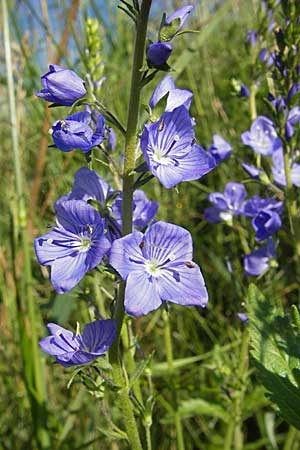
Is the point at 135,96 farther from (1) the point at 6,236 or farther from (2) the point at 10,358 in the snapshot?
(1) the point at 6,236

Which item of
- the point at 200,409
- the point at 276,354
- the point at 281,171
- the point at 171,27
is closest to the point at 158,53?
the point at 171,27

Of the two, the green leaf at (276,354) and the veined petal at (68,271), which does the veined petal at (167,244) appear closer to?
the veined petal at (68,271)

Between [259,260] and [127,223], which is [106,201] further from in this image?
[259,260]

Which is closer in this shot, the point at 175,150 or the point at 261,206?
the point at 175,150

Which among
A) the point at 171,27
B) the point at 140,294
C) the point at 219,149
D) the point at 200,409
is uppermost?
the point at 171,27

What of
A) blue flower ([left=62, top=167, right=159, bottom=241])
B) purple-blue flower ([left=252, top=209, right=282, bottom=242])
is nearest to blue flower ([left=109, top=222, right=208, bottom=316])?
blue flower ([left=62, top=167, right=159, bottom=241])

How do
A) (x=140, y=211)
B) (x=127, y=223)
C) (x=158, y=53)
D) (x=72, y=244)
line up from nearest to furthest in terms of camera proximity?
1. (x=158, y=53)
2. (x=127, y=223)
3. (x=72, y=244)
4. (x=140, y=211)

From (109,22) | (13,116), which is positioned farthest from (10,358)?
(109,22)

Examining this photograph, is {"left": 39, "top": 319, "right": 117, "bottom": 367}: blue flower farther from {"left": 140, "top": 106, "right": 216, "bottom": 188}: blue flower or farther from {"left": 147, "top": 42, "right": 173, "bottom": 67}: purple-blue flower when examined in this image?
{"left": 147, "top": 42, "right": 173, "bottom": 67}: purple-blue flower
